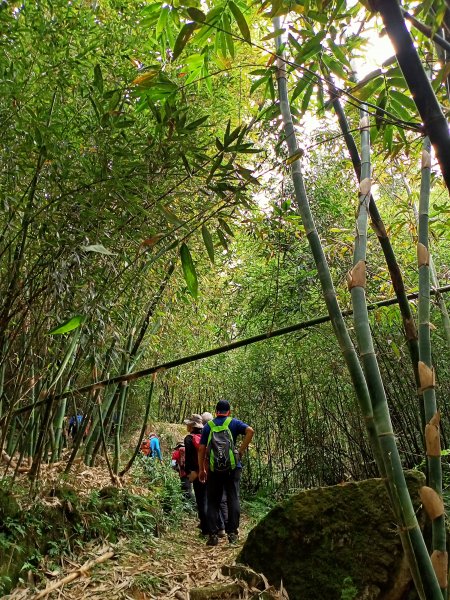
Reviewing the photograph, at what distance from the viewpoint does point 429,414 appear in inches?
29.3

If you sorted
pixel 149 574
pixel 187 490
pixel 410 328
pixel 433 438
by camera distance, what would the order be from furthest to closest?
pixel 187 490, pixel 149 574, pixel 410 328, pixel 433 438

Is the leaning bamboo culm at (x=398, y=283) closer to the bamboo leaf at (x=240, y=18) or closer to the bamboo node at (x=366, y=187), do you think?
the bamboo node at (x=366, y=187)

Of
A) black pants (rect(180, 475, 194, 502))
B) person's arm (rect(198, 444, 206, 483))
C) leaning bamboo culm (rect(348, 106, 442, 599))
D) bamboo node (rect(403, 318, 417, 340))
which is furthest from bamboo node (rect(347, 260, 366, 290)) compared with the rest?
black pants (rect(180, 475, 194, 502))

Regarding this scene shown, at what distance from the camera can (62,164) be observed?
1851mm

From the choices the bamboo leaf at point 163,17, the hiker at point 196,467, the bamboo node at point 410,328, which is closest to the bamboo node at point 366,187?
the bamboo node at point 410,328

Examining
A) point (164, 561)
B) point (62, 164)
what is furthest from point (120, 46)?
point (164, 561)

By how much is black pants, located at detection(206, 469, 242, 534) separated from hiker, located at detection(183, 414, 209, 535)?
279 mm

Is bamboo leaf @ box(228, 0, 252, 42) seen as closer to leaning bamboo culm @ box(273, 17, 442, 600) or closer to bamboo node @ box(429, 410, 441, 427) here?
leaning bamboo culm @ box(273, 17, 442, 600)

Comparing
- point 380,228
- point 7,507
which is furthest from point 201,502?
point 380,228

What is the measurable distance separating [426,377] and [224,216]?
0.91 metres

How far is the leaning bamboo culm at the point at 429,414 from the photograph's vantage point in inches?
26.5

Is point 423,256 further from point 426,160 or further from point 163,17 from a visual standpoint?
point 163,17

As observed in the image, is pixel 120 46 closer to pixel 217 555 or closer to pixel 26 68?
pixel 26 68

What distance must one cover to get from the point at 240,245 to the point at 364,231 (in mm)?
3596
